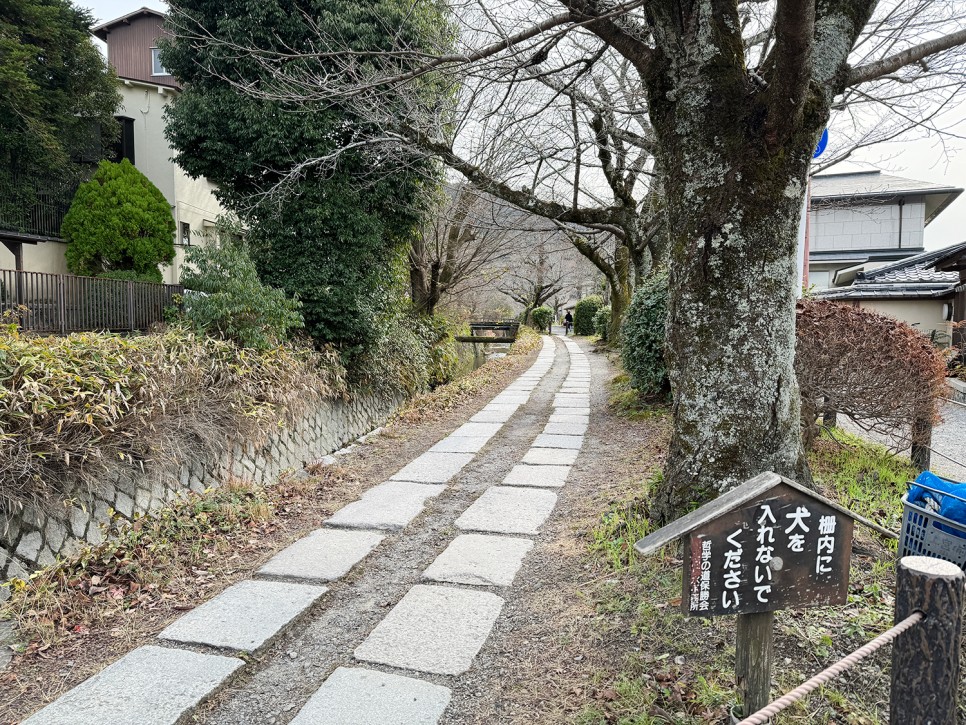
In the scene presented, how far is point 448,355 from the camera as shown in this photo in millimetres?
13375

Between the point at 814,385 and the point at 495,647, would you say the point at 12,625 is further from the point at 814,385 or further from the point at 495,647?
the point at 814,385

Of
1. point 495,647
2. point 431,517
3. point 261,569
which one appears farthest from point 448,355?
point 495,647

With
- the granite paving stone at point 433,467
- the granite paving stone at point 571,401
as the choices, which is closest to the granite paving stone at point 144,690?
the granite paving stone at point 433,467

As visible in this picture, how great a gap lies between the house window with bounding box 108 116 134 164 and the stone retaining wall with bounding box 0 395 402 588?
14.0 meters

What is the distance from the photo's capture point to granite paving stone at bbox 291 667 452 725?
235cm

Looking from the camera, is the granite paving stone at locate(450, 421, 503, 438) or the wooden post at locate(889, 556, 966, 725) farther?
the granite paving stone at locate(450, 421, 503, 438)

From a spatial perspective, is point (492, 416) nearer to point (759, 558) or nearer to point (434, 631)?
point (434, 631)

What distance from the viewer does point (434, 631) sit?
301 centimetres

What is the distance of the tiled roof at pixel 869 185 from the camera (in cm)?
2247

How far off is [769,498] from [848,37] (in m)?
3.11

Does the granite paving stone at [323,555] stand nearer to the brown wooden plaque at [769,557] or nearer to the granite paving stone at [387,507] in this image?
the granite paving stone at [387,507]

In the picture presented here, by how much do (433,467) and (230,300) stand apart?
292 centimetres

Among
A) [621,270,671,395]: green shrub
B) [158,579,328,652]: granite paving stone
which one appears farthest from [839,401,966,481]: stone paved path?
[158,579,328,652]: granite paving stone

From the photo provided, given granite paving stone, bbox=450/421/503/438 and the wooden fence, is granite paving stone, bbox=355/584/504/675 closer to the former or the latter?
granite paving stone, bbox=450/421/503/438
